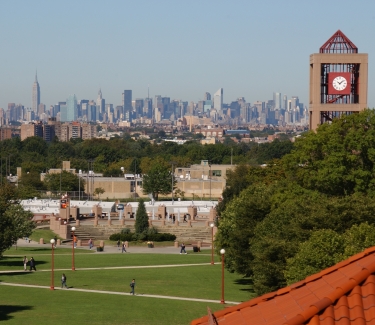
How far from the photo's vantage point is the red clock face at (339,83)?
60250 mm

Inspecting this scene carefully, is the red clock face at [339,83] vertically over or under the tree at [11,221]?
over

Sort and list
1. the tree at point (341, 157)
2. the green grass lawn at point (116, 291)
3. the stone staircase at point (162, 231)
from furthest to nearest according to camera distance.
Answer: the stone staircase at point (162, 231)
the tree at point (341, 157)
the green grass lawn at point (116, 291)

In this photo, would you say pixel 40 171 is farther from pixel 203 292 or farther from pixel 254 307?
pixel 254 307

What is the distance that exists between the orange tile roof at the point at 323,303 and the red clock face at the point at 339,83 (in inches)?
2067

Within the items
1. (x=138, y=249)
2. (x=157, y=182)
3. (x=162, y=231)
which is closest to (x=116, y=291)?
(x=138, y=249)

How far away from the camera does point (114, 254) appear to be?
57.9 m

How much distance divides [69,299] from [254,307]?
27824 millimetres

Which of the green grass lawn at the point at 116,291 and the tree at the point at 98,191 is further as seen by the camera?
the tree at the point at 98,191

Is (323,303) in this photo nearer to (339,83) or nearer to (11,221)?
(11,221)

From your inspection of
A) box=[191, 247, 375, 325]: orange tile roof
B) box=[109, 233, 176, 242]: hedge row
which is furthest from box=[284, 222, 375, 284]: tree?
box=[109, 233, 176, 242]: hedge row

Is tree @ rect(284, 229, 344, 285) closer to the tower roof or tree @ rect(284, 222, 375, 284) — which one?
tree @ rect(284, 222, 375, 284)

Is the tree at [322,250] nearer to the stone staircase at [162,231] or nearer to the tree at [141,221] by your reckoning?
the tree at [141,221]

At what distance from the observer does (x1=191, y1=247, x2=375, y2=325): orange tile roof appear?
271 inches

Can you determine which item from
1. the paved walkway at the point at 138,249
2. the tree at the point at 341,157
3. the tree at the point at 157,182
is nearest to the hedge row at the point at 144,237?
the paved walkway at the point at 138,249
